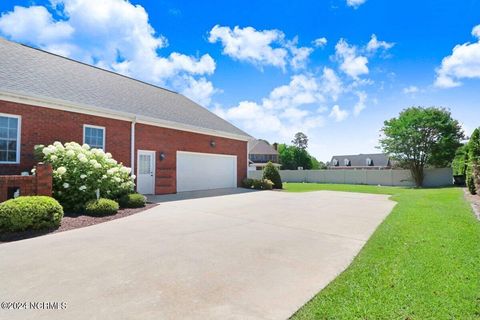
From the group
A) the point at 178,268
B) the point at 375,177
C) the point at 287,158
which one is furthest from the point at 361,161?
the point at 178,268

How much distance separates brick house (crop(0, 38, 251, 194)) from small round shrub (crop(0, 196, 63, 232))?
4150 mm

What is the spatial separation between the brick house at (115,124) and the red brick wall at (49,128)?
2 centimetres

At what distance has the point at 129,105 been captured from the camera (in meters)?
13.5

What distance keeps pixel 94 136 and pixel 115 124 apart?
106cm

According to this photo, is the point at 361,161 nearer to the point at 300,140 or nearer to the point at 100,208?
the point at 300,140

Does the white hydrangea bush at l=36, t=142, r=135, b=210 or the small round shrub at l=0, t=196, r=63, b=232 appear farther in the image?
the white hydrangea bush at l=36, t=142, r=135, b=210

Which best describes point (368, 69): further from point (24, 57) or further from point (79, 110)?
point (24, 57)

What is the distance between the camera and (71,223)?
278 inches

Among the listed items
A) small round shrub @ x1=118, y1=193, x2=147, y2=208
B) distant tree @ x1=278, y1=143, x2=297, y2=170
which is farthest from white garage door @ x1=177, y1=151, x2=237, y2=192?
distant tree @ x1=278, y1=143, x2=297, y2=170

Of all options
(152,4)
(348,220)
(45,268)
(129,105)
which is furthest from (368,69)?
(45,268)

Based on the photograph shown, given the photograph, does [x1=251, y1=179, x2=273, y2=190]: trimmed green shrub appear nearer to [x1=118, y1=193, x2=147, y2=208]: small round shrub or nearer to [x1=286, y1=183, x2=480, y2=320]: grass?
[x1=118, y1=193, x2=147, y2=208]: small round shrub

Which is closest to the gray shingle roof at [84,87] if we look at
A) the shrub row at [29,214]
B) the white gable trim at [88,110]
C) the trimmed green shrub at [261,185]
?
the white gable trim at [88,110]

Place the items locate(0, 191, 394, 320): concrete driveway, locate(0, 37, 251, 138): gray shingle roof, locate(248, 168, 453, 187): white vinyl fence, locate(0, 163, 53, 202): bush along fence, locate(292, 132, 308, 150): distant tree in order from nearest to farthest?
1. locate(0, 191, 394, 320): concrete driveway
2. locate(0, 163, 53, 202): bush along fence
3. locate(0, 37, 251, 138): gray shingle roof
4. locate(248, 168, 453, 187): white vinyl fence
5. locate(292, 132, 308, 150): distant tree

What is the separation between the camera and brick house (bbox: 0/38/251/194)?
31.0 feet
